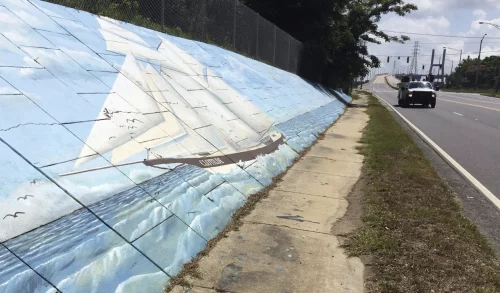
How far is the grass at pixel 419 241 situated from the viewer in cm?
346

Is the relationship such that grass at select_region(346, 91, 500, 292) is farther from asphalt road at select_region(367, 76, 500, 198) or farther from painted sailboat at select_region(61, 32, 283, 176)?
painted sailboat at select_region(61, 32, 283, 176)

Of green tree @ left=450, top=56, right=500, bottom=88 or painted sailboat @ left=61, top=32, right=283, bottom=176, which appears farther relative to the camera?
green tree @ left=450, top=56, right=500, bottom=88

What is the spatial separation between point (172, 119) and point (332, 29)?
2508 centimetres

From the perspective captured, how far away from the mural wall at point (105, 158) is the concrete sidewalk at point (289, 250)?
0.98 feet

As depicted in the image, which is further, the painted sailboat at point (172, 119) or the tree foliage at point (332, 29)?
the tree foliage at point (332, 29)

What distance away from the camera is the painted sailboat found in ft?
15.4

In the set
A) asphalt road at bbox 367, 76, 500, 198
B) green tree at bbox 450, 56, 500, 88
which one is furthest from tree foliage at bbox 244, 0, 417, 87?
green tree at bbox 450, 56, 500, 88

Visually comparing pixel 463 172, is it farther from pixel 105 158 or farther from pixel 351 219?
pixel 105 158

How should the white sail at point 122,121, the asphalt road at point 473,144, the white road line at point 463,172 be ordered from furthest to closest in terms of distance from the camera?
the asphalt road at point 473,144 → the white road line at point 463,172 → the white sail at point 122,121

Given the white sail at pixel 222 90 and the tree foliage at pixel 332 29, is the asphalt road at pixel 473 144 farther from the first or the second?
the tree foliage at pixel 332 29

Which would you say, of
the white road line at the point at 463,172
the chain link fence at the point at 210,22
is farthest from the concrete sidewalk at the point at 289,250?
the chain link fence at the point at 210,22

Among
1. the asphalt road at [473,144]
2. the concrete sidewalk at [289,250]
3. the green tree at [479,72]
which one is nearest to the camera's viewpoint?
the concrete sidewalk at [289,250]

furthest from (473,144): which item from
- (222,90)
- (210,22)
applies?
(210,22)

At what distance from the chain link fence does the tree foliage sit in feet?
19.0
